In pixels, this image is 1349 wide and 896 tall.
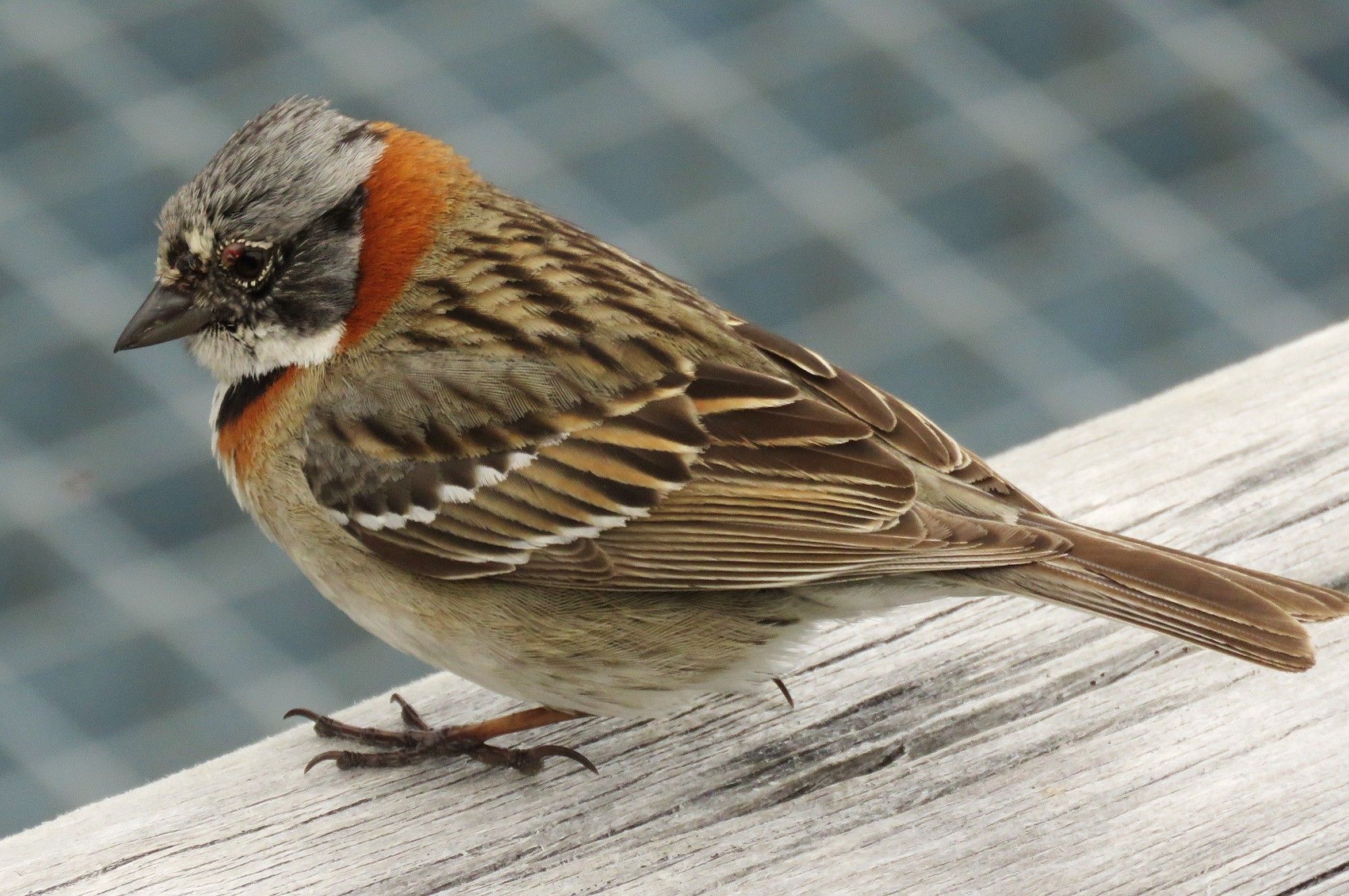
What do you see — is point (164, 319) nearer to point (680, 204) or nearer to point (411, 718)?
point (411, 718)

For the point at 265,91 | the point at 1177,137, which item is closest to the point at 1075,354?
the point at 1177,137

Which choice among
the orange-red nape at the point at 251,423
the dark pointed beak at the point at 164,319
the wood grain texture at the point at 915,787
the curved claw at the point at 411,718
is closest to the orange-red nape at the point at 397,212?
the orange-red nape at the point at 251,423

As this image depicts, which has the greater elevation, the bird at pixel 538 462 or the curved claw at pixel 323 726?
the bird at pixel 538 462

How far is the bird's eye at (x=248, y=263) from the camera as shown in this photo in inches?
161

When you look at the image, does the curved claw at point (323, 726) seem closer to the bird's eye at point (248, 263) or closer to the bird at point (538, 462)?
the bird at point (538, 462)

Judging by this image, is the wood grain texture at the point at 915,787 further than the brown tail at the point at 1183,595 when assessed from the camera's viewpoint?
No

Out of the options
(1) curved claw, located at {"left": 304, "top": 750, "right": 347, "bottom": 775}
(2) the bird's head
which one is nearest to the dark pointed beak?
(2) the bird's head

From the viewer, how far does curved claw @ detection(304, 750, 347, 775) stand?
11.4 ft

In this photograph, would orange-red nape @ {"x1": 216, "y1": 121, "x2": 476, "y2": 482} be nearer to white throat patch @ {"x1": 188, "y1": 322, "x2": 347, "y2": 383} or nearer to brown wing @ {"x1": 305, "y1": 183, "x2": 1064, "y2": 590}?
white throat patch @ {"x1": 188, "y1": 322, "x2": 347, "y2": 383}

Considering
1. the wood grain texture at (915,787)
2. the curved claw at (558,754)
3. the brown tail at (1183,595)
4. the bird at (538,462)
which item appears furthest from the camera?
the bird at (538,462)

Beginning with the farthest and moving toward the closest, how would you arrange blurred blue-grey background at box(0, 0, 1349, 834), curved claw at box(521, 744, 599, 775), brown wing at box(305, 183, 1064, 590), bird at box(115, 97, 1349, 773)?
1. blurred blue-grey background at box(0, 0, 1349, 834)
2. brown wing at box(305, 183, 1064, 590)
3. bird at box(115, 97, 1349, 773)
4. curved claw at box(521, 744, 599, 775)

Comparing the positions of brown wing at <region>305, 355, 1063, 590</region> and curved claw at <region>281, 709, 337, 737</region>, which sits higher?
brown wing at <region>305, 355, 1063, 590</region>

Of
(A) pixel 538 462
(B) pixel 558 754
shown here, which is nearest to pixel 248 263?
(A) pixel 538 462

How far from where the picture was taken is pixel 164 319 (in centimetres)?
414
